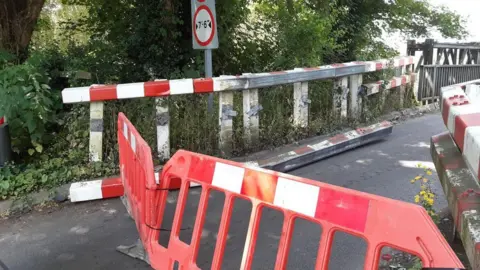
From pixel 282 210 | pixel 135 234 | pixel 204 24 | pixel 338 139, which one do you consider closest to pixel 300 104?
pixel 338 139

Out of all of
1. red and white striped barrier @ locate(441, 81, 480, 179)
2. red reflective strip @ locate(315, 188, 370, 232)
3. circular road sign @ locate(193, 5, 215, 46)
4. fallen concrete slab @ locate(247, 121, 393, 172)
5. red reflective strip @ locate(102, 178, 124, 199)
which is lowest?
red reflective strip @ locate(102, 178, 124, 199)

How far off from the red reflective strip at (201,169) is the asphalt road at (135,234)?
0.82 m

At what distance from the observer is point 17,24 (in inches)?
302

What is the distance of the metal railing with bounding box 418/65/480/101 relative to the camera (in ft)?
34.3

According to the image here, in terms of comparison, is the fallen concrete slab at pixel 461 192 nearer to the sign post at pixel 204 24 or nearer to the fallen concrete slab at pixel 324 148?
the fallen concrete slab at pixel 324 148

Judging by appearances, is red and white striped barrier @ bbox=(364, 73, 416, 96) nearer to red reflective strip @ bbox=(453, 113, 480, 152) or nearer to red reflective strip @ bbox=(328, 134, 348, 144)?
red reflective strip @ bbox=(328, 134, 348, 144)

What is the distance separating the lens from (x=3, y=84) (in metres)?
5.47

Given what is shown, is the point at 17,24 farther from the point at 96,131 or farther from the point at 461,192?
the point at 461,192

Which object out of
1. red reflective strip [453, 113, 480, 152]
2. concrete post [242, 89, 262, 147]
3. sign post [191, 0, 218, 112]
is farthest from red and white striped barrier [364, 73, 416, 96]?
red reflective strip [453, 113, 480, 152]

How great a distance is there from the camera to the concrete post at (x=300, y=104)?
7.00 meters

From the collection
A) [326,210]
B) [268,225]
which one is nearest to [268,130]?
[268,225]

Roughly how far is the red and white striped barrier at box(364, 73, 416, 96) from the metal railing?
337 millimetres

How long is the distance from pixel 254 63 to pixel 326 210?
25.1ft

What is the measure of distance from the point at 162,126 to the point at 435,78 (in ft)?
24.7
